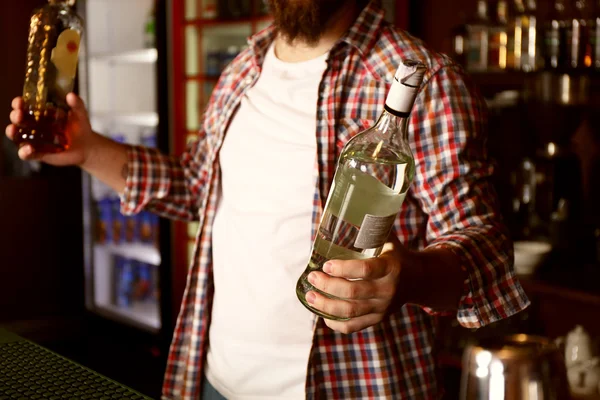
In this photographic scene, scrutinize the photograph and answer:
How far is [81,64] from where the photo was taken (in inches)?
164

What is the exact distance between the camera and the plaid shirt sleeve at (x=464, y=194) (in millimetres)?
1100

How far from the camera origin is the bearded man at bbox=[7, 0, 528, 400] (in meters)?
1.15

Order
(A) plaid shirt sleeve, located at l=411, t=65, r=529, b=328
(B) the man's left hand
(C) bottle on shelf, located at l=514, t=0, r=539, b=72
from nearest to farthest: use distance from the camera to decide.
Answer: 1. (B) the man's left hand
2. (A) plaid shirt sleeve, located at l=411, t=65, r=529, b=328
3. (C) bottle on shelf, located at l=514, t=0, r=539, b=72

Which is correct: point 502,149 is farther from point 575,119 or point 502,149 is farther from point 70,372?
point 70,372

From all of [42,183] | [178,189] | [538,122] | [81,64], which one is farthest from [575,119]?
[42,183]

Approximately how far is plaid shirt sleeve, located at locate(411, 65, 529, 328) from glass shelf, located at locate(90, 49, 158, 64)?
2.98 meters

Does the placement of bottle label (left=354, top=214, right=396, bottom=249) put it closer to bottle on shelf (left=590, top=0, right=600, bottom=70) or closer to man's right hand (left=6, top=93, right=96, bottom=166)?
man's right hand (left=6, top=93, right=96, bottom=166)

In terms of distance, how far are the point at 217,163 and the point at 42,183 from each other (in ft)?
10.5

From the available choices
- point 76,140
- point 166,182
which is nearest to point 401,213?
point 166,182

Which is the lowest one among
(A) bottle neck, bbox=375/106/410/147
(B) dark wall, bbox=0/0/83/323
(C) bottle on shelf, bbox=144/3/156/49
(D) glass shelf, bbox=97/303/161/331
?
(D) glass shelf, bbox=97/303/161/331

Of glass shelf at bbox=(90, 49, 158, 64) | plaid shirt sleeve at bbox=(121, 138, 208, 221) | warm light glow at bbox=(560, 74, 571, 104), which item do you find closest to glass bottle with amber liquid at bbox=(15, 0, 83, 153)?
plaid shirt sleeve at bbox=(121, 138, 208, 221)

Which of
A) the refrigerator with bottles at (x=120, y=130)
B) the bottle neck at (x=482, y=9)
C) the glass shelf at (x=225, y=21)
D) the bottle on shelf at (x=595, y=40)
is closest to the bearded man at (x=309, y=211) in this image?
the bottle on shelf at (x=595, y=40)

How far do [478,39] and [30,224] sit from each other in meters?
2.91

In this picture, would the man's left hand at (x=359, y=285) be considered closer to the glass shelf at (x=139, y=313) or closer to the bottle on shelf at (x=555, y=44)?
the bottle on shelf at (x=555, y=44)
